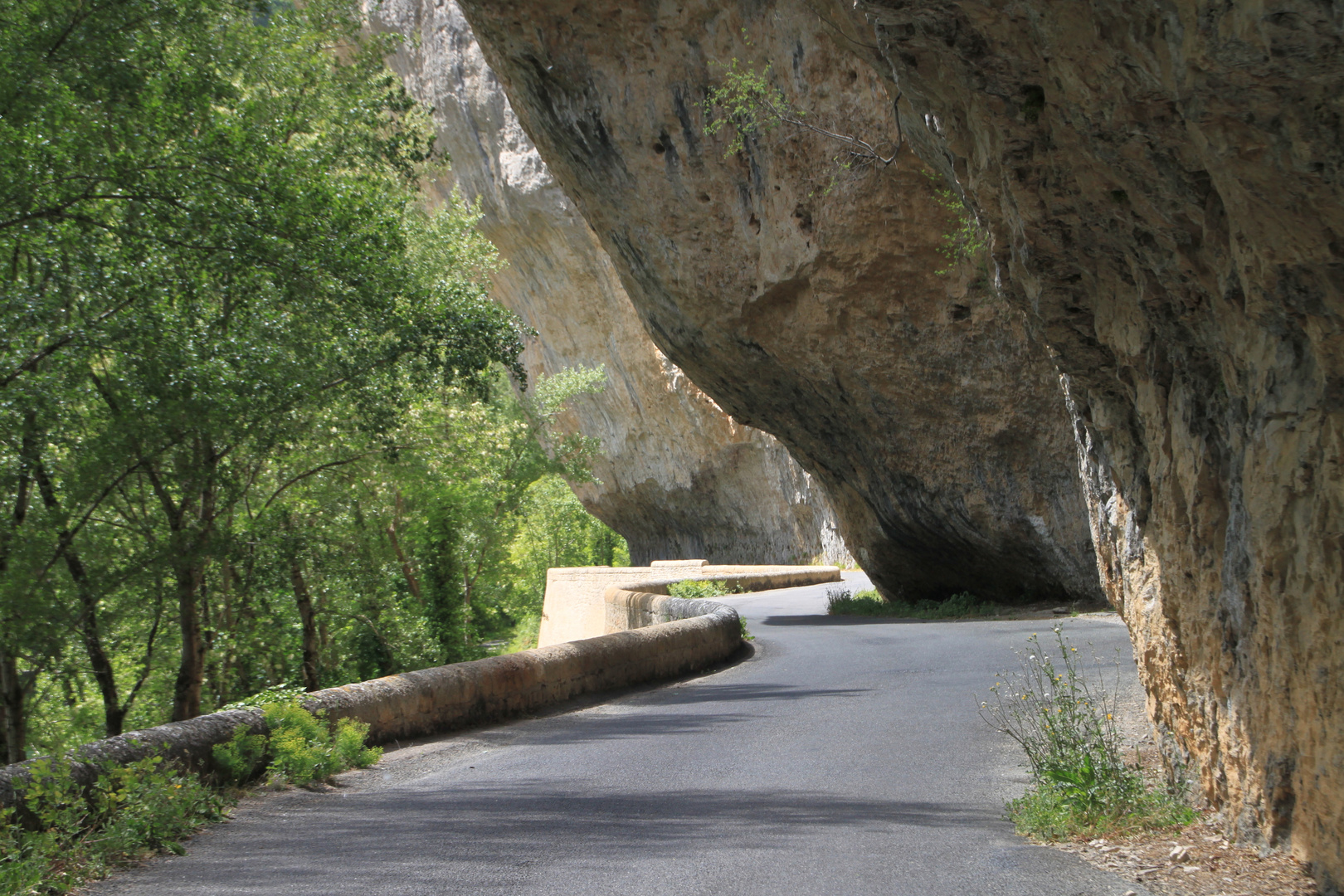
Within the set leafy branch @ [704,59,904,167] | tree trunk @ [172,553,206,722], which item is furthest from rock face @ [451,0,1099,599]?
tree trunk @ [172,553,206,722]

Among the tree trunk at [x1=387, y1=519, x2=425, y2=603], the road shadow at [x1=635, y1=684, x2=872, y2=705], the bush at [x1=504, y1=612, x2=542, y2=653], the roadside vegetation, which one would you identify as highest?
the roadside vegetation

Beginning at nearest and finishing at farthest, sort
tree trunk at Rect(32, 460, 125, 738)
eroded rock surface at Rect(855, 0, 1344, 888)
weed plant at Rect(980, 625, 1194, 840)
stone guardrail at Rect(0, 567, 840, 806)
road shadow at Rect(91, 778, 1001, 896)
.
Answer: eroded rock surface at Rect(855, 0, 1344, 888)
road shadow at Rect(91, 778, 1001, 896)
weed plant at Rect(980, 625, 1194, 840)
stone guardrail at Rect(0, 567, 840, 806)
tree trunk at Rect(32, 460, 125, 738)

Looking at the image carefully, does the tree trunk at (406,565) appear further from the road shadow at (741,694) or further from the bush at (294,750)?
the bush at (294,750)

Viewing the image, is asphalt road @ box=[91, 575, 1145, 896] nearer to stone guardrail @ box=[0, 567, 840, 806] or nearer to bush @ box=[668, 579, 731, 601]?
stone guardrail @ box=[0, 567, 840, 806]

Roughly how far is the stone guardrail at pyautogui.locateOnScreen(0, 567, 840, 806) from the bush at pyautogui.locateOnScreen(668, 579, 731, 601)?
9.46 metres

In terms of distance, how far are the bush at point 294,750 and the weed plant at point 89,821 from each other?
0.61 meters

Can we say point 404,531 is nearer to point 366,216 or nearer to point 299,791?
point 366,216

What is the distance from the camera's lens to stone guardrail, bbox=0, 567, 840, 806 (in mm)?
5691

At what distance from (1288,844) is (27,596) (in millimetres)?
9756

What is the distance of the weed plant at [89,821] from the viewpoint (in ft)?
14.1

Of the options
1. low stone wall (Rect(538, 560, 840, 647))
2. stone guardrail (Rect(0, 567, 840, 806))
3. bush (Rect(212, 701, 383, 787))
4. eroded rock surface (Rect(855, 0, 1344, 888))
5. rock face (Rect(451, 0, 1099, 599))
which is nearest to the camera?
eroded rock surface (Rect(855, 0, 1344, 888))

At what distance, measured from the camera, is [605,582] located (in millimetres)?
27953

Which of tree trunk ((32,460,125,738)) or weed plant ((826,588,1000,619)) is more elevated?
tree trunk ((32,460,125,738))

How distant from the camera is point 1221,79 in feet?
9.25
